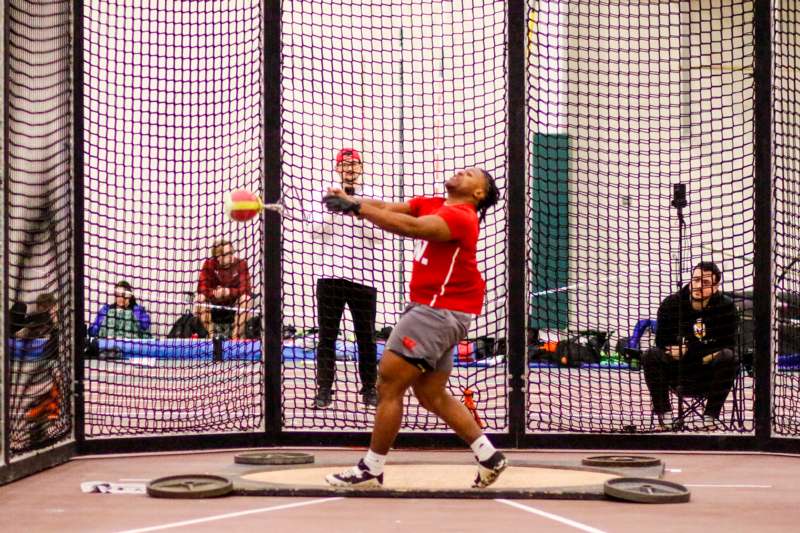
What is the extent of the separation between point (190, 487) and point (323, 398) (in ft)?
8.20

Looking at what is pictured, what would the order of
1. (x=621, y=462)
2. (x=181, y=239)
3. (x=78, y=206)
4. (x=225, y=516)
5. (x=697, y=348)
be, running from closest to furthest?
(x=225, y=516) → (x=621, y=462) → (x=78, y=206) → (x=181, y=239) → (x=697, y=348)

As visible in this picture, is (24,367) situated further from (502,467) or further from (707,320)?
(707,320)

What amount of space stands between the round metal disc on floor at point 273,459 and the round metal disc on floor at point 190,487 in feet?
2.50

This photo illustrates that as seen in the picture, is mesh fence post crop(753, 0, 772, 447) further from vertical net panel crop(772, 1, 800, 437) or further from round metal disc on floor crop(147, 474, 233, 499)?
round metal disc on floor crop(147, 474, 233, 499)

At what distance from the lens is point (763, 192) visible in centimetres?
762

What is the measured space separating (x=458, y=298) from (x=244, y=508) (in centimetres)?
145

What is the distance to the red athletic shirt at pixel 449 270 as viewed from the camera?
5969mm

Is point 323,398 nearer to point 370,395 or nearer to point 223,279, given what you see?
point 370,395

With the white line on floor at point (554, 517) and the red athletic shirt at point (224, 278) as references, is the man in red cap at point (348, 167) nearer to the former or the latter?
the red athletic shirt at point (224, 278)

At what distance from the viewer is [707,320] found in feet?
27.9

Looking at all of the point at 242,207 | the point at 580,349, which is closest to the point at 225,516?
the point at 242,207

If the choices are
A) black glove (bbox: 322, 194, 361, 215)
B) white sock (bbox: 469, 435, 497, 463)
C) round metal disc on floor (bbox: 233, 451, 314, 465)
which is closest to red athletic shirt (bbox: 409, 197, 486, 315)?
black glove (bbox: 322, 194, 361, 215)

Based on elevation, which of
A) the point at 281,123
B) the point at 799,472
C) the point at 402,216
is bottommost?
the point at 799,472

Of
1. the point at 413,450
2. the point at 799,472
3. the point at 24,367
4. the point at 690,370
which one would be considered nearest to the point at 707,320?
the point at 690,370
